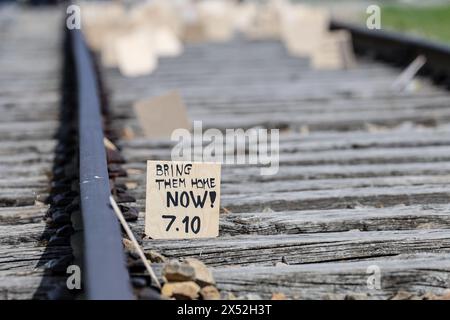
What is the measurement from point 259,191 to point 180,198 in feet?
3.13

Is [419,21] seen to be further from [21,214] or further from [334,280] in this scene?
[334,280]

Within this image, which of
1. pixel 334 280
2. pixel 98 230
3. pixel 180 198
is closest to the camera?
pixel 98 230

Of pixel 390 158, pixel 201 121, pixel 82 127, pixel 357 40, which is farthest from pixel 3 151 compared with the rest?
pixel 357 40

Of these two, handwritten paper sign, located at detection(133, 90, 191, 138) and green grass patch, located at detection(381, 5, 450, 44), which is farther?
green grass patch, located at detection(381, 5, 450, 44)

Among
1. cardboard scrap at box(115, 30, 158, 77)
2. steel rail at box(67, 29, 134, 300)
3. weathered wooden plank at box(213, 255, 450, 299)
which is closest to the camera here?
steel rail at box(67, 29, 134, 300)

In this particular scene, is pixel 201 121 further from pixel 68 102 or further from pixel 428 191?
pixel 428 191

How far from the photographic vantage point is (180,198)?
262cm

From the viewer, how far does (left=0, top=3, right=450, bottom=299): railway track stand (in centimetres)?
243

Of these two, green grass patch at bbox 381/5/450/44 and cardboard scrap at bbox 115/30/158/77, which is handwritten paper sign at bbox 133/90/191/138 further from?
green grass patch at bbox 381/5/450/44

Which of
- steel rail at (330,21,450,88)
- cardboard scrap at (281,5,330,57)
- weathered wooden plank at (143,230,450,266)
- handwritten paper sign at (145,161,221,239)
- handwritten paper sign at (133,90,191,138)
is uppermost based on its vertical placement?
cardboard scrap at (281,5,330,57)

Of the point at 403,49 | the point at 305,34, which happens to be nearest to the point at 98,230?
the point at 403,49

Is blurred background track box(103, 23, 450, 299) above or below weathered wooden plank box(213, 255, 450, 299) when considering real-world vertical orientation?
above

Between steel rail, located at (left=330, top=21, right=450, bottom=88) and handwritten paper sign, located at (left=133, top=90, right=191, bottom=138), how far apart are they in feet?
8.87

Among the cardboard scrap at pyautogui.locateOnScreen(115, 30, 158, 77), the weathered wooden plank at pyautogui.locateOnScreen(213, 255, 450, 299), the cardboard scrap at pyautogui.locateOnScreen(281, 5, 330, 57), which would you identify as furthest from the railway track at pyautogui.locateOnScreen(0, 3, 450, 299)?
the cardboard scrap at pyautogui.locateOnScreen(281, 5, 330, 57)
